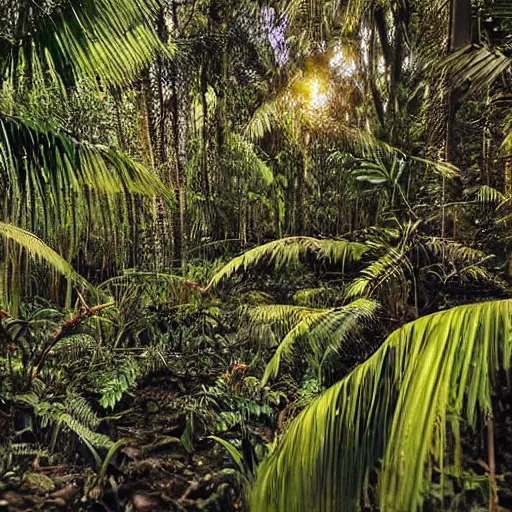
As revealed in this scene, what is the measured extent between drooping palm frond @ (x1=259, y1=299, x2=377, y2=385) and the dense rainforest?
2cm

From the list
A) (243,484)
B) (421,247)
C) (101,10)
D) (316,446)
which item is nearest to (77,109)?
(101,10)

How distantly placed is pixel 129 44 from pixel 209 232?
11.5 ft

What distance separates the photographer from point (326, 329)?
8.79 feet

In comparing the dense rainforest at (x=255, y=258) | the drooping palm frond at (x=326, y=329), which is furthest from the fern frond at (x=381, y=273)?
the drooping palm frond at (x=326, y=329)

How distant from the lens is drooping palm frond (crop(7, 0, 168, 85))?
6.54 ft

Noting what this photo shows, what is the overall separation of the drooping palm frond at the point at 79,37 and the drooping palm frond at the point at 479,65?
4.69 feet

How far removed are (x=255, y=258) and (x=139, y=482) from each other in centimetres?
171

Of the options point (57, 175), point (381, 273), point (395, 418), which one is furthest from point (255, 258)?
point (395, 418)

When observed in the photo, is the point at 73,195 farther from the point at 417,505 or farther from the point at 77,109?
the point at 77,109

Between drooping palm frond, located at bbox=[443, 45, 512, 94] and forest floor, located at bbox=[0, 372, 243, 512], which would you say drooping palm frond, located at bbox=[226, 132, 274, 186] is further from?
forest floor, located at bbox=[0, 372, 243, 512]

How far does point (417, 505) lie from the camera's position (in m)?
0.74

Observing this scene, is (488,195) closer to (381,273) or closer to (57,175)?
(381,273)

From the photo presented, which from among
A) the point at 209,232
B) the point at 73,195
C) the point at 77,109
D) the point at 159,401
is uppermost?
the point at 77,109

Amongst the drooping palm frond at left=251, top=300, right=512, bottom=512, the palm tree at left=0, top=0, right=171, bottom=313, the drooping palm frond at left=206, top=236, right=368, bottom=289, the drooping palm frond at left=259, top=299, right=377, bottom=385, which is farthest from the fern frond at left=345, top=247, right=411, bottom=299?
the drooping palm frond at left=251, top=300, right=512, bottom=512
